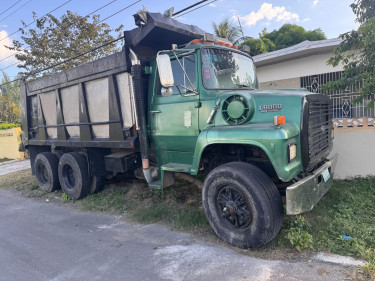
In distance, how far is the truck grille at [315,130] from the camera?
3441mm

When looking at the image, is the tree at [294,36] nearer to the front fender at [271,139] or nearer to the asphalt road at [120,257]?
the front fender at [271,139]

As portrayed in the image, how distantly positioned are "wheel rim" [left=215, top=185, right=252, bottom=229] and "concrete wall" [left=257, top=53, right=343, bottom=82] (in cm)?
635

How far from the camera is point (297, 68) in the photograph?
905 centimetres

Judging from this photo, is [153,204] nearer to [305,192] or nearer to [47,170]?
[305,192]

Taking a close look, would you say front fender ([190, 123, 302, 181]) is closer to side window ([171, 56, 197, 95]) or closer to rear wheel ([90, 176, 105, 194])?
side window ([171, 56, 197, 95])

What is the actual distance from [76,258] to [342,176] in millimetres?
5317

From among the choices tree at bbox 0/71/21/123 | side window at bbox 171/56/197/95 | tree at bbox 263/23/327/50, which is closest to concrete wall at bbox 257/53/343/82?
side window at bbox 171/56/197/95

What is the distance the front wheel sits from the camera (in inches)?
132

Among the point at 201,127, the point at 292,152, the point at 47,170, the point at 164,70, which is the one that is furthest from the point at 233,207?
the point at 47,170

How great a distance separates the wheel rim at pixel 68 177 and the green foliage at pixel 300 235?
16.3ft

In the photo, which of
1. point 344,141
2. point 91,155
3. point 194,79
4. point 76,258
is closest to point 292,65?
point 344,141

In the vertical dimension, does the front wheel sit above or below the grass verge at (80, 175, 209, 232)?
above

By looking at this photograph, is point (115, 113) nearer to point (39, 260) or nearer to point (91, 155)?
point (91, 155)

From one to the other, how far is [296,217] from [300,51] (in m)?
5.82
